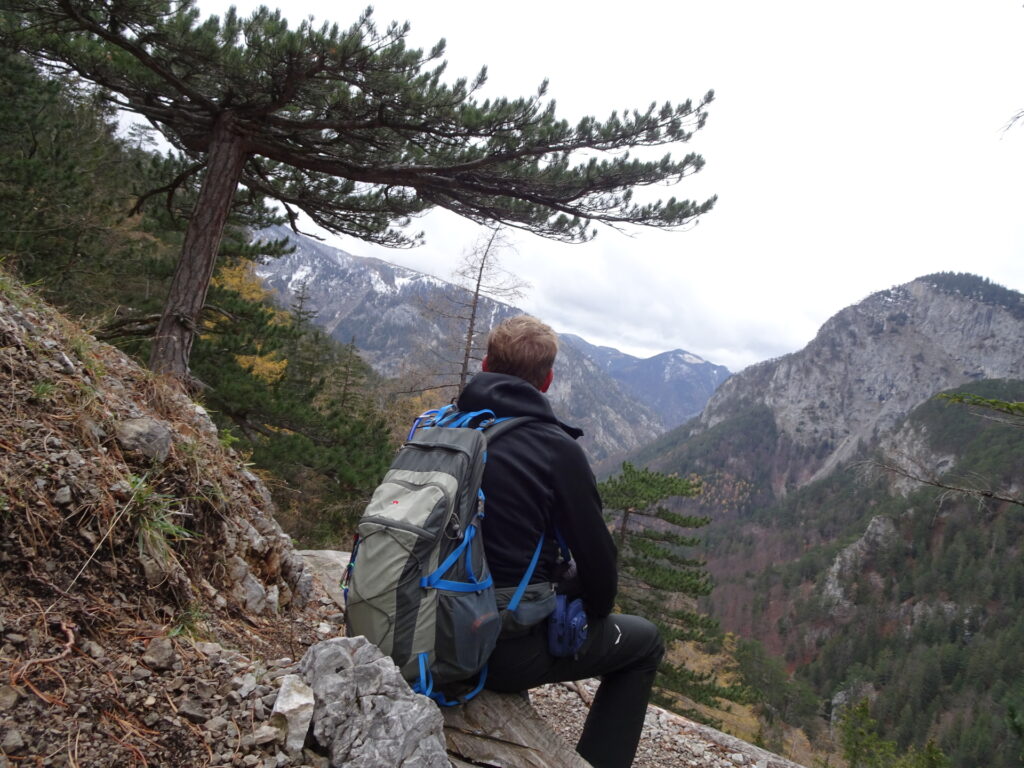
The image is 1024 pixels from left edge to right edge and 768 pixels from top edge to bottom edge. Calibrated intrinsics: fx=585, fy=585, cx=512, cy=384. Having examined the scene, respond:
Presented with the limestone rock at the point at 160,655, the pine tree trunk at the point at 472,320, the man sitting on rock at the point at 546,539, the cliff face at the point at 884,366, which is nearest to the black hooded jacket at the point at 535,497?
the man sitting on rock at the point at 546,539

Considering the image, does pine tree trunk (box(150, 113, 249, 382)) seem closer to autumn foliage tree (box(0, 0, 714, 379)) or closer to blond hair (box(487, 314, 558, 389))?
autumn foliage tree (box(0, 0, 714, 379))

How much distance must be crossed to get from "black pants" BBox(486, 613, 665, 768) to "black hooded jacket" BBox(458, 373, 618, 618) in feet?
0.78

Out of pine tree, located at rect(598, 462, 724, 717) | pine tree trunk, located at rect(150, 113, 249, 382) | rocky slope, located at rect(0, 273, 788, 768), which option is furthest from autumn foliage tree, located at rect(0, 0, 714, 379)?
pine tree, located at rect(598, 462, 724, 717)

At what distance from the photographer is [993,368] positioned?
165250 millimetres

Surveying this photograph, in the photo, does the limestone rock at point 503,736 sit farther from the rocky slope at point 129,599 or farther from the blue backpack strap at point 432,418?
the blue backpack strap at point 432,418

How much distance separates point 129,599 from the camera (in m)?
2.06

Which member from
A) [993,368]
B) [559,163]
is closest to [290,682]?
[559,163]

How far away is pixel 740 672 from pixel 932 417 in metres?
125

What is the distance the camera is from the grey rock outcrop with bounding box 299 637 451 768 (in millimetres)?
1733

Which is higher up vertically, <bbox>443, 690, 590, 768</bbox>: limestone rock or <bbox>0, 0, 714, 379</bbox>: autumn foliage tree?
<bbox>0, 0, 714, 379</bbox>: autumn foliage tree

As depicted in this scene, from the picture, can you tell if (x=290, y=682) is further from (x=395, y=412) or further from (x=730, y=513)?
(x=730, y=513)

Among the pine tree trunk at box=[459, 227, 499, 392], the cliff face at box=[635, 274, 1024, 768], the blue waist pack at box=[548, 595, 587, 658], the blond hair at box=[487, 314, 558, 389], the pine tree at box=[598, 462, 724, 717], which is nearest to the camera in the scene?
the blue waist pack at box=[548, 595, 587, 658]

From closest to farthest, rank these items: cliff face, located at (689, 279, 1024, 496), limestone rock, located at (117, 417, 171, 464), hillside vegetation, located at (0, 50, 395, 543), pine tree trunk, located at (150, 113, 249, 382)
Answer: limestone rock, located at (117, 417, 171, 464) → pine tree trunk, located at (150, 113, 249, 382) → hillside vegetation, located at (0, 50, 395, 543) → cliff face, located at (689, 279, 1024, 496)

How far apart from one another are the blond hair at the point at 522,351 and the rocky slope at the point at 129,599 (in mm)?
1200
